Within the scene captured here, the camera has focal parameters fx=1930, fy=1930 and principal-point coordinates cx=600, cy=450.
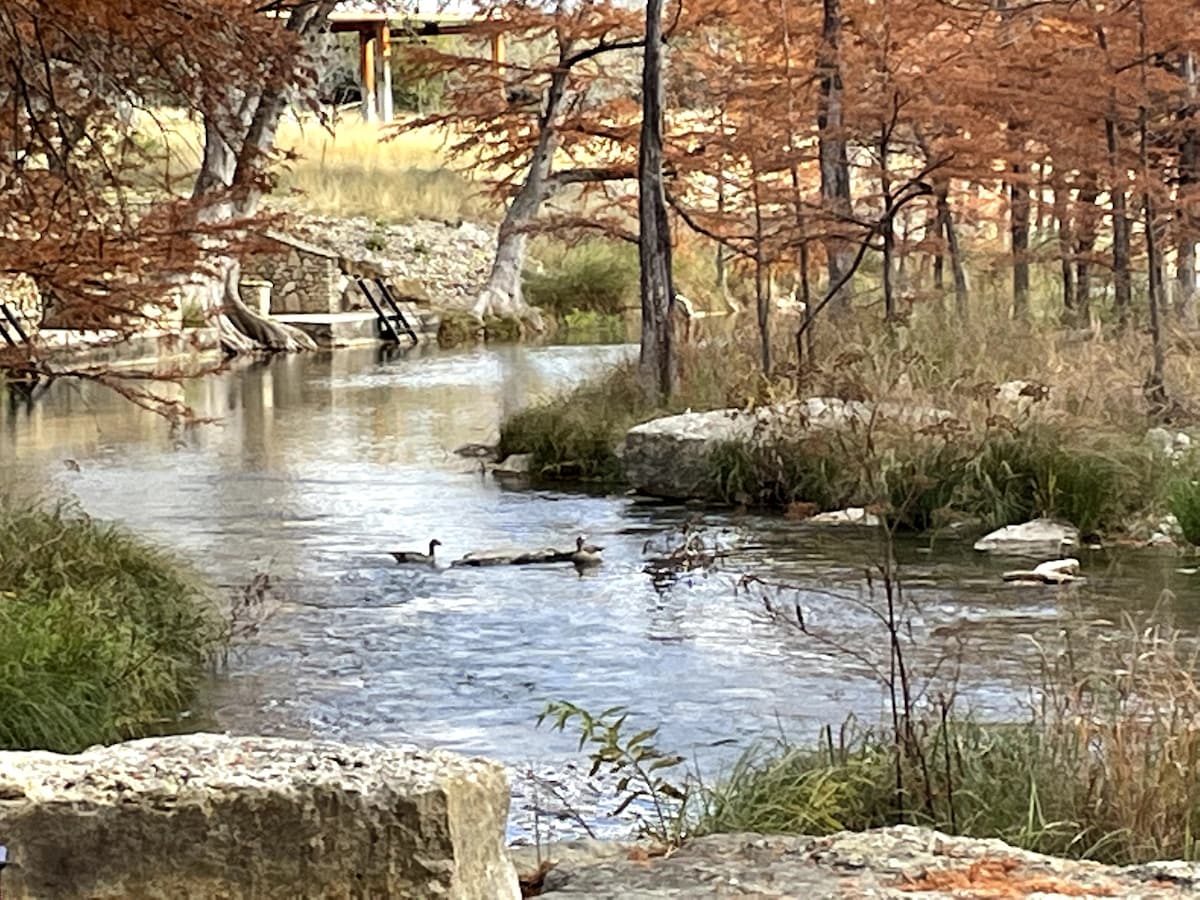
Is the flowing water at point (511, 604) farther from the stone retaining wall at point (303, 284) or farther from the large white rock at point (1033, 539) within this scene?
the stone retaining wall at point (303, 284)

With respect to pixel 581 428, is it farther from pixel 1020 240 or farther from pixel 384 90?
pixel 384 90

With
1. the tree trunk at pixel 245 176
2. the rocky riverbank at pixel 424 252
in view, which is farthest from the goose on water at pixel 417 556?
the rocky riverbank at pixel 424 252

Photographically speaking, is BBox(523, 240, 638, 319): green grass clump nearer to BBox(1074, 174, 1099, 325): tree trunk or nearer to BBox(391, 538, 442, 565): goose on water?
BBox(1074, 174, 1099, 325): tree trunk

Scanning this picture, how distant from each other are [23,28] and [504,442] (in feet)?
24.2

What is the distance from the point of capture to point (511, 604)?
8.79 metres

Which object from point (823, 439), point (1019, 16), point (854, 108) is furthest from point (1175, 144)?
point (823, 439)

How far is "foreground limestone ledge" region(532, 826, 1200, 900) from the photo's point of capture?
3572 mm

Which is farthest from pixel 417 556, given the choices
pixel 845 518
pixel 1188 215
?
pixel 1188 215

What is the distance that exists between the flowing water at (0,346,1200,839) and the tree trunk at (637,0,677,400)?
160 centimetres

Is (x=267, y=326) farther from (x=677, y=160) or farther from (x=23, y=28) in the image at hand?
(x=23, y=28)

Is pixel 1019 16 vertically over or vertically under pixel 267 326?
over

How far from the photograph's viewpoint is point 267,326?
27.1 m

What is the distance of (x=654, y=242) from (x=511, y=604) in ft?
21.5

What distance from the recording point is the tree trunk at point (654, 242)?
14500 millimetres
